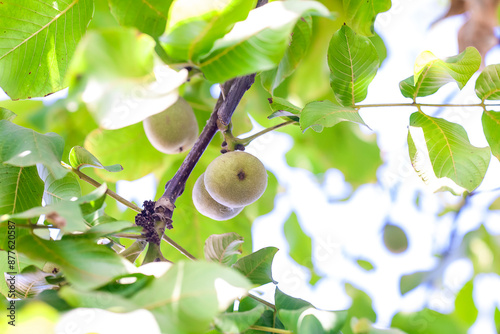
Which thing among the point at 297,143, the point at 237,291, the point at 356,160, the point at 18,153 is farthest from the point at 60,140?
the point at 356,160

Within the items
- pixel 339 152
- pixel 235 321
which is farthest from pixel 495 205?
pixel 235 321

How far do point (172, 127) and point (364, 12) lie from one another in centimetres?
68

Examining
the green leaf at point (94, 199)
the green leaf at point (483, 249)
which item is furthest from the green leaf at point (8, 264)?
the green leaf at point (483, 249)

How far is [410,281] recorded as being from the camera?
1997 mm

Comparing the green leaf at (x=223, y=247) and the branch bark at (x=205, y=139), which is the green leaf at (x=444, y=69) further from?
the green leaf at (x=223, y=247)

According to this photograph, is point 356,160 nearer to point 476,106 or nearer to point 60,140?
point 476,106

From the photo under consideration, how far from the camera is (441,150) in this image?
1059 mm

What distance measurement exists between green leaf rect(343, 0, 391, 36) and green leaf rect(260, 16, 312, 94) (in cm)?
12

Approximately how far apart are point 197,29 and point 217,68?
76 mm

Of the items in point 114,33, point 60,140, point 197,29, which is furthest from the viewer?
point 60,140

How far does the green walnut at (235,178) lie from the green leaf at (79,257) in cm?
45

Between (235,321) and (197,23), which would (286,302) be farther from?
(197,23)

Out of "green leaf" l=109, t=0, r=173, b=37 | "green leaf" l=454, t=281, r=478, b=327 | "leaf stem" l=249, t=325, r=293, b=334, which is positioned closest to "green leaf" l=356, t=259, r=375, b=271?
"green leaf" l=454, t=281, r=478, b=327

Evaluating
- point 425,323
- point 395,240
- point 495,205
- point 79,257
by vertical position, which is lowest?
point 395,240
